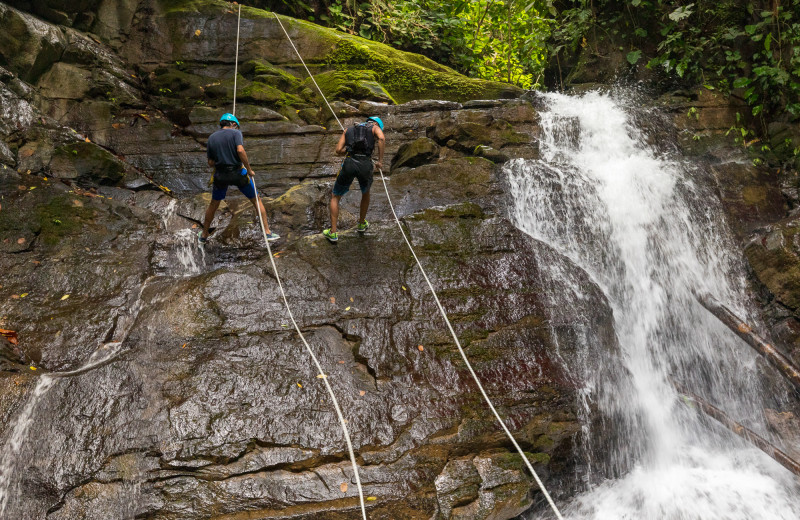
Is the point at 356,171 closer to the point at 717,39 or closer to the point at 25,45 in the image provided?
the point at 25,45

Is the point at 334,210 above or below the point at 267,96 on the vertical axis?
below

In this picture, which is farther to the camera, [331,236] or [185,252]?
[185,252]

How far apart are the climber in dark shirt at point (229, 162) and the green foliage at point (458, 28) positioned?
7645 mm

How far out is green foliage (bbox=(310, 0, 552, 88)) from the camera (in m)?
12.9

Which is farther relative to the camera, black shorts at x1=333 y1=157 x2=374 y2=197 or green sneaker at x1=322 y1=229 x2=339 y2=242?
green sneaker at x1=322 y1=229 x2=339 y2=242

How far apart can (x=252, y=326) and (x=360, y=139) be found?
2.63m

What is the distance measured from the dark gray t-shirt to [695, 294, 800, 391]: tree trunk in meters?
6.75

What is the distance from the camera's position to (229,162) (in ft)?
20.9

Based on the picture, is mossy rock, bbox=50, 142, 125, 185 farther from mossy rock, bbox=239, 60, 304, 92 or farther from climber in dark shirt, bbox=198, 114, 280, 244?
mossy rock, bbox=239, 60, 304, 92

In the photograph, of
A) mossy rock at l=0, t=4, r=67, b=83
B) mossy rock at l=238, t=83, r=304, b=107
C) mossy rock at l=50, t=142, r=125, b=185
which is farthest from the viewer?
mossy rock at l=238, t=83, r=304, b=107

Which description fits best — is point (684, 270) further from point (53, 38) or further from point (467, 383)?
point (53, 38)

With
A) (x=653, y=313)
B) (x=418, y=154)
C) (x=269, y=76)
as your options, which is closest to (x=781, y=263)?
(x=653, y=313)

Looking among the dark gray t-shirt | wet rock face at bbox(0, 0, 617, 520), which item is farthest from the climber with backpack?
the dark gray t-shirt

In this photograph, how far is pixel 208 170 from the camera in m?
8.74
